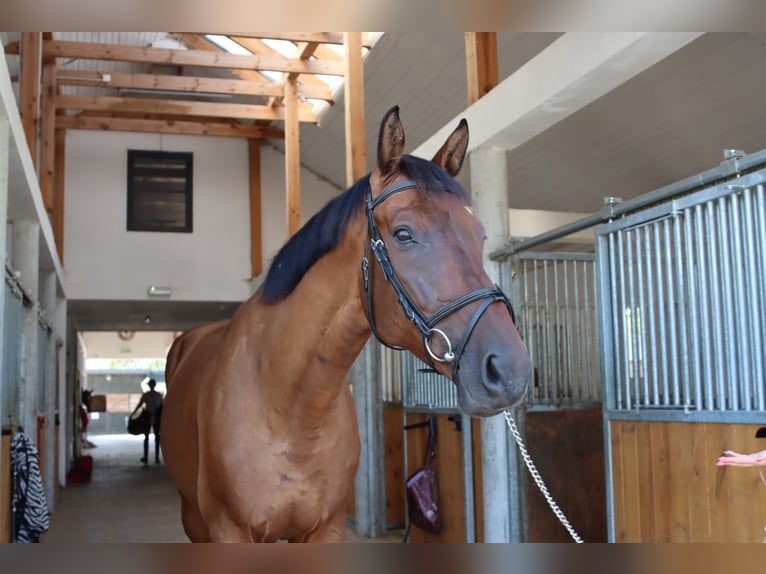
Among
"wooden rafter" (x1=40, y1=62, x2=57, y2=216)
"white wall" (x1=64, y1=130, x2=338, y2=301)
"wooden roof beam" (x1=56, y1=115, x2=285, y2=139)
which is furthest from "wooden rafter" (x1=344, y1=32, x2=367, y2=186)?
"wooden roof beam" (x1=56, y1=115, x2=285, y2=139)

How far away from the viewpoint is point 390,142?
155cm

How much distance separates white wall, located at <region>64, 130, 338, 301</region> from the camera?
10742 millimetres

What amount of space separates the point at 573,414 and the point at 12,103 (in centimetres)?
305

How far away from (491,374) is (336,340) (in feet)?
1.78

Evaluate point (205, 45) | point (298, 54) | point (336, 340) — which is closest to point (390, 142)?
point (336, 340)

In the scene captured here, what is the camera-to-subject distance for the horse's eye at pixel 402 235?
4.89 ft

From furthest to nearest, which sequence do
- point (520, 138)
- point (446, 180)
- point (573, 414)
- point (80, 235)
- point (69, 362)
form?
1. point (69, 362)
2. point (80, 235)
3. point (573, 414)
4. point (520, 138)
5. point (446, 180)

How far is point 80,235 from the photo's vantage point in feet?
35.2

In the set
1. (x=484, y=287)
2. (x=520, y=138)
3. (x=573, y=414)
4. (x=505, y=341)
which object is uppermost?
(x=520, y=138)

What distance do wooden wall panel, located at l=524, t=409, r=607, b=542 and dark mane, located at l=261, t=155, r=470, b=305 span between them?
7.44ft

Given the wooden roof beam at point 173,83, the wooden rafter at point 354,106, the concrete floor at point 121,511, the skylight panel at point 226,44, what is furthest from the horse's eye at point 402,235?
the skylight panel at point 226,44

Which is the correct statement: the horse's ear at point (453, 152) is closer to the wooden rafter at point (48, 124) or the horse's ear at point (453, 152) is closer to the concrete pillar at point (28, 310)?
the concrete pillar at point (28, 310)

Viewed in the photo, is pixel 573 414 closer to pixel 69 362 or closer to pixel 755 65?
pixel 755 65
